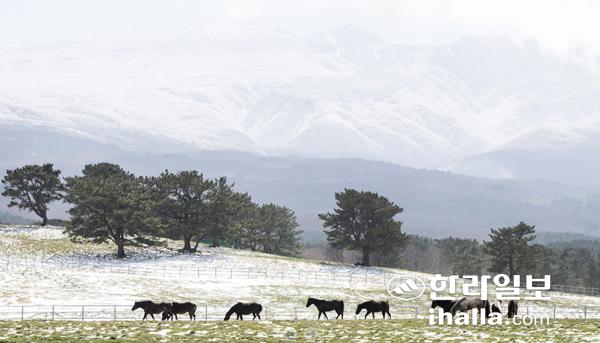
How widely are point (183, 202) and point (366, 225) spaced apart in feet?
92.8

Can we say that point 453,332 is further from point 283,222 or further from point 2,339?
point 283,222

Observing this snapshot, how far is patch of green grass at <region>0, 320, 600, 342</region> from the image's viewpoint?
134ft

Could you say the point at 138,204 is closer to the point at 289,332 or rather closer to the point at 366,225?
the point at 366,225

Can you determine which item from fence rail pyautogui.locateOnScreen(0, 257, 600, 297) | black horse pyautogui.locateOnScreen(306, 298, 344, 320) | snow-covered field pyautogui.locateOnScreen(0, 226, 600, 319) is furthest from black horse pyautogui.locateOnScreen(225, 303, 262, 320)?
fence rail pyautogui.locateOnScreen(0, 257, 600, 297)

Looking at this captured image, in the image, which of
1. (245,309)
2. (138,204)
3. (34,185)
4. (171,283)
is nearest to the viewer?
(245,309)

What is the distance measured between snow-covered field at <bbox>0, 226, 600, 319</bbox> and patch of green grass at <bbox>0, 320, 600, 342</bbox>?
9.11 meters

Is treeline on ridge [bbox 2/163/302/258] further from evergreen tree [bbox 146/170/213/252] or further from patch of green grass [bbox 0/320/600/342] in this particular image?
patch of green grass [bbox 0/320/600/342]

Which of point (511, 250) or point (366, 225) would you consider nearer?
point (511, 250)

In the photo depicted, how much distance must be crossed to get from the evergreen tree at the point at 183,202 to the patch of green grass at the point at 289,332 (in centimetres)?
6902

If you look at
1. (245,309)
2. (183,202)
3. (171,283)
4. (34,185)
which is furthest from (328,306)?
(34,185)

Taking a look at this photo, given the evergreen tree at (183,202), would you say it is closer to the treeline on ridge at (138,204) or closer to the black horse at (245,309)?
the treeline on ridge at (138,204)

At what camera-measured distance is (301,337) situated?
42375 millimetres

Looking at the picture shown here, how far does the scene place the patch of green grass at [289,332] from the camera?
4081 centimetres

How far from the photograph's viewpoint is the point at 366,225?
124125 mm
